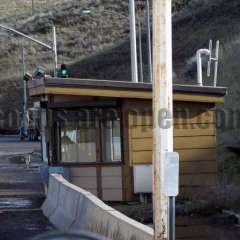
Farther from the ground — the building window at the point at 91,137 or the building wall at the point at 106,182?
the building window at the point at 91,137

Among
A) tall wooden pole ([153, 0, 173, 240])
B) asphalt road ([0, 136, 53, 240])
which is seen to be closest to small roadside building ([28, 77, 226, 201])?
asphalt road ([0, 136, 53, 240])

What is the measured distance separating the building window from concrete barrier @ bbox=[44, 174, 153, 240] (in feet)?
4.67

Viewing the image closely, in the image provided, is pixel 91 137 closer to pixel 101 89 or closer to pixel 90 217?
pixel 101 89

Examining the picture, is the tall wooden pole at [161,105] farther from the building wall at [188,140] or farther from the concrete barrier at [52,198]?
the building wall at [188,140]

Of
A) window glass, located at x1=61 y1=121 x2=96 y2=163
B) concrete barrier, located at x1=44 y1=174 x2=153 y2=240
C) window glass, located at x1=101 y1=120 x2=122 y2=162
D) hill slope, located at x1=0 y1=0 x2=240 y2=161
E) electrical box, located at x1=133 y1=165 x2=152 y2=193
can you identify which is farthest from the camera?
hill slope, located at x1=0 y1=0 x2=240 y2=161

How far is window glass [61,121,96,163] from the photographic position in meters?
18.3

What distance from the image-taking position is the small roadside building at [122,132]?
698 inches

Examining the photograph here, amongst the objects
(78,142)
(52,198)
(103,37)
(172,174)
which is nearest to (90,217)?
(172,174)

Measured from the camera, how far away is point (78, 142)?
1848 centimetres

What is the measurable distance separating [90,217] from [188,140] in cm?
622

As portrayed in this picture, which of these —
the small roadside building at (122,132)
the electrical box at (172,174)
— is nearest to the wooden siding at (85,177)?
the small roadside building at (122,132)

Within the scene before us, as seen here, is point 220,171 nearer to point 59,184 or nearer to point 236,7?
point 59,184

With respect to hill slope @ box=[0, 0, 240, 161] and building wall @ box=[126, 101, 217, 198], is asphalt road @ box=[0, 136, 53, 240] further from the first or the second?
hill slope @ box=[0, 0, 240, 161]

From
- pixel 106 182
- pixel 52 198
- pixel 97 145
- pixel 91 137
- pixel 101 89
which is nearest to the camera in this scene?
pixel 52 198
